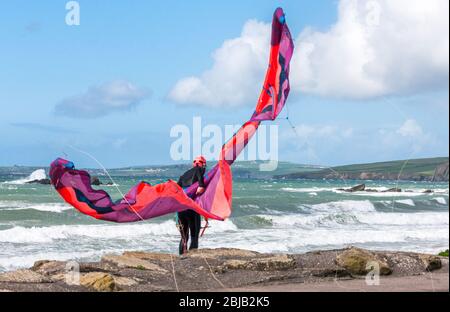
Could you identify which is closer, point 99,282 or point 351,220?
point 99,282

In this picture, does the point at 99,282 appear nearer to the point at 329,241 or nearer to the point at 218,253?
the point at 218,253

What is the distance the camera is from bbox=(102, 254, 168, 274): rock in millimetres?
10250

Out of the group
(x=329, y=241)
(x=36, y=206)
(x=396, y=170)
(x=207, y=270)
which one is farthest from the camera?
(x=396, y=170)

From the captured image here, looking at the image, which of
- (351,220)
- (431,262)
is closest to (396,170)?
(351,220)

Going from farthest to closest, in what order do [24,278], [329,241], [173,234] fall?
1. [173,234]
2. [329,241]
3. [24,278]

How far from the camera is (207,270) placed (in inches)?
404

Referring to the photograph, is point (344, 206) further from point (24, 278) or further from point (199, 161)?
point (24, 278)

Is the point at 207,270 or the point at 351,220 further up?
the point at 207,270

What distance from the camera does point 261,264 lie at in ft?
34.3

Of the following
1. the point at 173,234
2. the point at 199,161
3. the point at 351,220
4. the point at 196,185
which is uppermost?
the point at 199,161

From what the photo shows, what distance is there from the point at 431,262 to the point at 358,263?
1409 mm
